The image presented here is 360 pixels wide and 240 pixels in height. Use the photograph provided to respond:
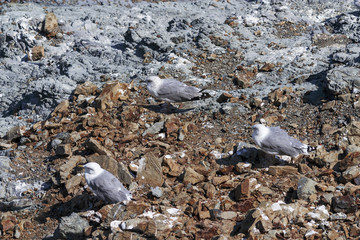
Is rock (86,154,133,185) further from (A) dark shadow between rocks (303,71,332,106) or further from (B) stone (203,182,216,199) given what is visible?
(A) dark shadow between rocks (303,71,332,106)

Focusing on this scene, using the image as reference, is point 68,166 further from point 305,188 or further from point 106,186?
point 305,188

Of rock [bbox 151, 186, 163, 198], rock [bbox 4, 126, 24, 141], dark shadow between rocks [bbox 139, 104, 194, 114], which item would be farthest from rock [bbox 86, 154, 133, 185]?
rock [bbox 4, 126, 24, 141]

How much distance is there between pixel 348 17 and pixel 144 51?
715 centimetres

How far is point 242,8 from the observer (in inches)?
553

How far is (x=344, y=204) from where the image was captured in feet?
17.2

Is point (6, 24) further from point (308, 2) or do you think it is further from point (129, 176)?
point (308, 2)

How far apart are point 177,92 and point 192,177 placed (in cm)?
248

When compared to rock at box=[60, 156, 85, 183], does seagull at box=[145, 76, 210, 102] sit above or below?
above

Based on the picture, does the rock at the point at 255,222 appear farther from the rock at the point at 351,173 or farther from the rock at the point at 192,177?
the rock at the point at 351,173

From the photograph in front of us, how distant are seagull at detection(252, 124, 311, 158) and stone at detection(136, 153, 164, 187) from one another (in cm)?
185

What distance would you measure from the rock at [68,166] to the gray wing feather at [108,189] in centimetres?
109

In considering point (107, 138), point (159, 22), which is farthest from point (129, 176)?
point (159, 22)

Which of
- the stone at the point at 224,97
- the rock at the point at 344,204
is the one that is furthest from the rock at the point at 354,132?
the stone at the point at 224,97

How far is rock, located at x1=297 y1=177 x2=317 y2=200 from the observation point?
5.65 m
